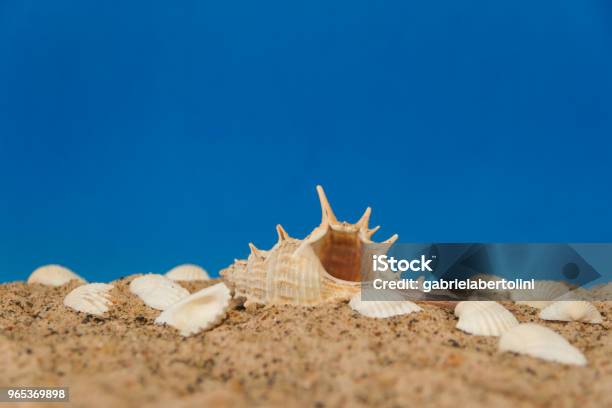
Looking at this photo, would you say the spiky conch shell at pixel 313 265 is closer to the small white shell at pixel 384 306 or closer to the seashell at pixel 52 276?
the small white shell at pixel 384 306

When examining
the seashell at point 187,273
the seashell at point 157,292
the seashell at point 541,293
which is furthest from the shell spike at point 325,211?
the seashell at point 187,273

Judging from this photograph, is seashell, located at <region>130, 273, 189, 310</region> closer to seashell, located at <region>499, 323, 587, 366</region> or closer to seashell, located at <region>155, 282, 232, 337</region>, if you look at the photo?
seashell, located at <region>155, 282, 232, 337</region>

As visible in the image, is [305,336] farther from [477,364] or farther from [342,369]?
[477,364]

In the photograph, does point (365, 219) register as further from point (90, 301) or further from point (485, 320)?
point (90, 301)

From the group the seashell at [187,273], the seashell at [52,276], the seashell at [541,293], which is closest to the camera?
the seashell at [541,293]

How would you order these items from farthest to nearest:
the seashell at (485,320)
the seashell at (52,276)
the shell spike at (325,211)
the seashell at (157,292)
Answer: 1. the seashell at (52,276)
2. the seashell at (157,292)
3. the shell spike at (325,211)
4. the seashell at (485,320)

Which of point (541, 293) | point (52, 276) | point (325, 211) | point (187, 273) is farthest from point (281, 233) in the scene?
point (52, 276)

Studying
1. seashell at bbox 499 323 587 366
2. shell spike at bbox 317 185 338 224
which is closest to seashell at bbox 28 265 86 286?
shell spike at bbox 317 185 338 224
